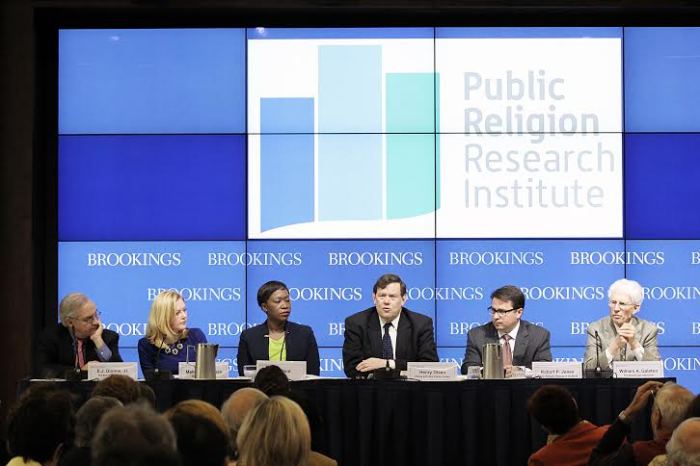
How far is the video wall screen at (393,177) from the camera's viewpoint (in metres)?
7.77

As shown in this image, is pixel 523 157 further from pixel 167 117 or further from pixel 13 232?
pixel 13 232

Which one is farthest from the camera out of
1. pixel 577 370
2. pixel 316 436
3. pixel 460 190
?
pixel 460 190

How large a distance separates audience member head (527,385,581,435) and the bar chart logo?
11.5 ft

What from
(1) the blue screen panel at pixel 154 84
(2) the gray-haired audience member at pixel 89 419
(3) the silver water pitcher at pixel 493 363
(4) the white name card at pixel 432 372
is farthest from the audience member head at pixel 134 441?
(1) the blue screen panel at pixel 154 84

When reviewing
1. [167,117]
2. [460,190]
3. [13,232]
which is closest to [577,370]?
[460,190]

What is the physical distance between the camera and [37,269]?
784 centimetres

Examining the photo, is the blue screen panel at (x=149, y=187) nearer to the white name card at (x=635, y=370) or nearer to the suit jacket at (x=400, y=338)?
the suit jacket at (x=400, y=338)

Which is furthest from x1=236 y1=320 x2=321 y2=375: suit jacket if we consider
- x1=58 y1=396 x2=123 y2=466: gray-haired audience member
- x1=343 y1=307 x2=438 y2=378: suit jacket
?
x1=58 y1=396 x2=123 y2=466: gray-haired audience member

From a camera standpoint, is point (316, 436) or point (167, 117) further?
point (167, 117)

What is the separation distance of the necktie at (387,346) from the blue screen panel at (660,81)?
7.56 ft

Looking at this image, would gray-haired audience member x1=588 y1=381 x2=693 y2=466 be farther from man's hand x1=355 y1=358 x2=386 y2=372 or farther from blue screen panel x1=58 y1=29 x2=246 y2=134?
blue screen panel x1=58 y1=29 x2=246 y2=134

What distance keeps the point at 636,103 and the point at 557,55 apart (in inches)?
23.6

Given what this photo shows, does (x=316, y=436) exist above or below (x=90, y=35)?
below

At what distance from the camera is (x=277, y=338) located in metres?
6.67
